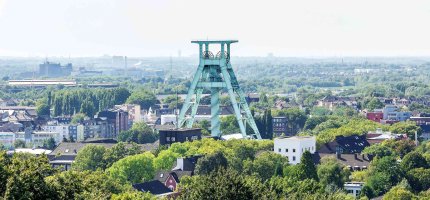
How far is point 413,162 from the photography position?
6512 cm

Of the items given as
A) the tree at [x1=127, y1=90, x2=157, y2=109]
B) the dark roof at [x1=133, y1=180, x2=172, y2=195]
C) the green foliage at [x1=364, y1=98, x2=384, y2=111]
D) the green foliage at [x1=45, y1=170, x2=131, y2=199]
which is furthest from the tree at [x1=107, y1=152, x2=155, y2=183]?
the tree at [x1=127, y1=90, x2=157, y2=109]

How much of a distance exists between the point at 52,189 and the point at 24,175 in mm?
906

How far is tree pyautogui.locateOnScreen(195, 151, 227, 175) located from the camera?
60.2m

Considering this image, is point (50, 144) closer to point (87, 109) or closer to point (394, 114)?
point (394, 114)

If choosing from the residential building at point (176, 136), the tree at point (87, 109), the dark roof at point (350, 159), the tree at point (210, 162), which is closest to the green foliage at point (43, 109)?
the tree at point (87, 109)

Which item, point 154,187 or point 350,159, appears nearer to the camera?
point 154,187

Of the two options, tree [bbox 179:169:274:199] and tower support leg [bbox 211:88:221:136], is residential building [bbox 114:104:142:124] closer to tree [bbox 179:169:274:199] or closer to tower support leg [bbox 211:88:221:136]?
tower support leg [bbox 211:88:221:136]

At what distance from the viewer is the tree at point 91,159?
2672 inches

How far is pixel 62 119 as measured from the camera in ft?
407

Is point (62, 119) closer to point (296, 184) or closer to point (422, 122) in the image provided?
point (422, 122)

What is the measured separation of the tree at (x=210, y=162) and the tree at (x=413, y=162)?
8.19 meters

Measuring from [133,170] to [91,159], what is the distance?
715cm

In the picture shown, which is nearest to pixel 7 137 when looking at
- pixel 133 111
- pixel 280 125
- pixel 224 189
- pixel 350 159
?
pixel 280 125

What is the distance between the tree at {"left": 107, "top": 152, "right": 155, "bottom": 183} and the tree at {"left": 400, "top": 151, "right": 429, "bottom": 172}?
36.5 ft
